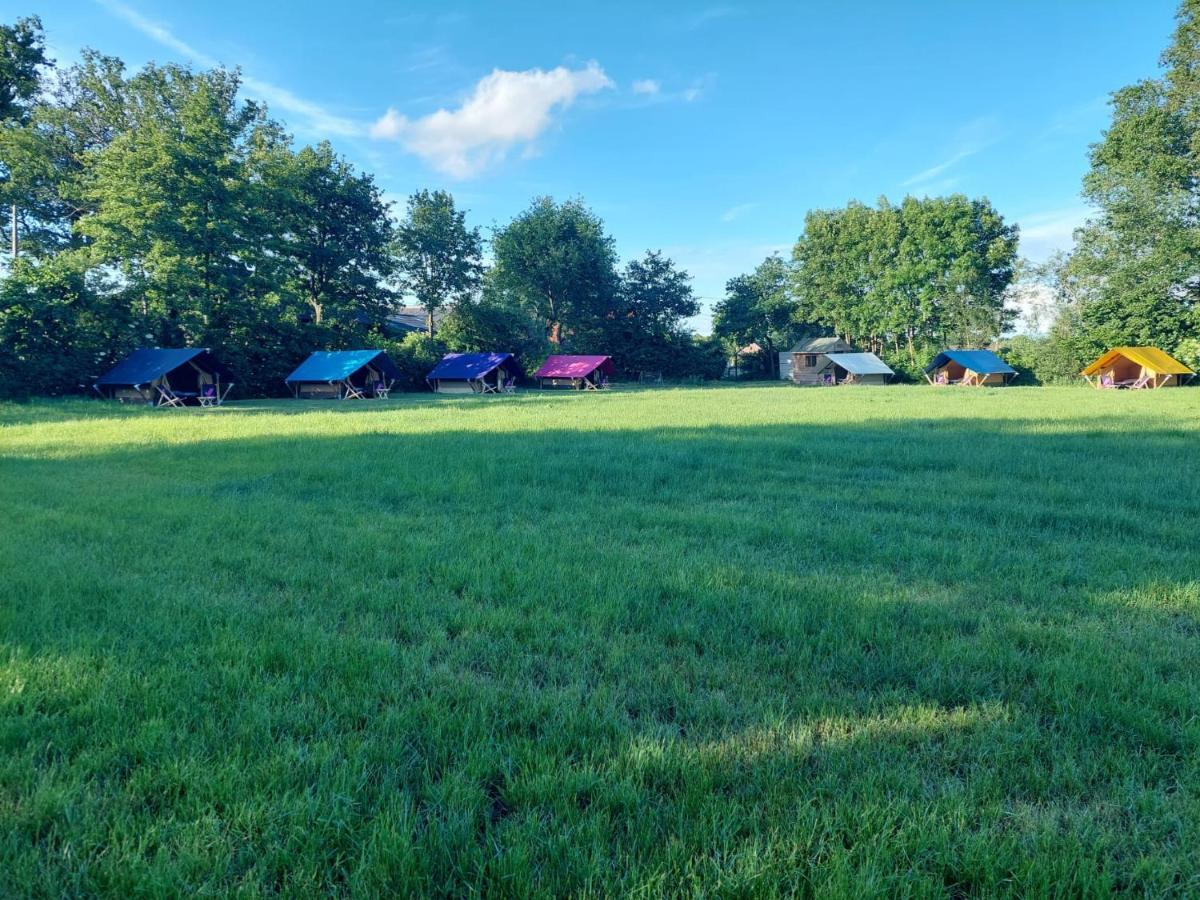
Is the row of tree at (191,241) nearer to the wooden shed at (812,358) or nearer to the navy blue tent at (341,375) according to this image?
the navy blue tent at (341,375)

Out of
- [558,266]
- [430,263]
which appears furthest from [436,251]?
[558,266]

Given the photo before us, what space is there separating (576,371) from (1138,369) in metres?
38.7

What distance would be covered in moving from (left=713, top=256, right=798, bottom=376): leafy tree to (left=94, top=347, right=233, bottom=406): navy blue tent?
51.1 meters

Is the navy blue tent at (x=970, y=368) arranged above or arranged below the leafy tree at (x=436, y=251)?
below

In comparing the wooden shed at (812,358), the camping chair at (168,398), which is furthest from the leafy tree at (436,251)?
the wooden shed at (812,358)

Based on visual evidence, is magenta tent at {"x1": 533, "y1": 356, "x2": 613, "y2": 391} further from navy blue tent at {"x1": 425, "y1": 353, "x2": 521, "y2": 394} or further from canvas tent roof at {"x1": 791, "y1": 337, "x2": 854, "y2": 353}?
canvas tent roof at {"x1": 791, "y1": 337, "x2": 854, "y2": 353}

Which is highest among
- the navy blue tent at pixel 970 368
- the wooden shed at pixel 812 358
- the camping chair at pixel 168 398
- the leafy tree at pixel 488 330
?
the leafy tree at pixel 488 330

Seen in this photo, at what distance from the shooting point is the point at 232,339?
114ft

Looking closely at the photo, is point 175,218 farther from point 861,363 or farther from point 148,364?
point 861,363

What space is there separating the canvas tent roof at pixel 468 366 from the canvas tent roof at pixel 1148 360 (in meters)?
40.6

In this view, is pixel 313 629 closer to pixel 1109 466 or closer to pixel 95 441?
pixel 1109 466

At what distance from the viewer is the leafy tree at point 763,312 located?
67.6 metres

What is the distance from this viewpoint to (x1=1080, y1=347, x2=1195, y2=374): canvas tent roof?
38.4 m

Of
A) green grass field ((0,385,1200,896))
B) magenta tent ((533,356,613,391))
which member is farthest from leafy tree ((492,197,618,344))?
green grass field ((0,385,1200,896))
